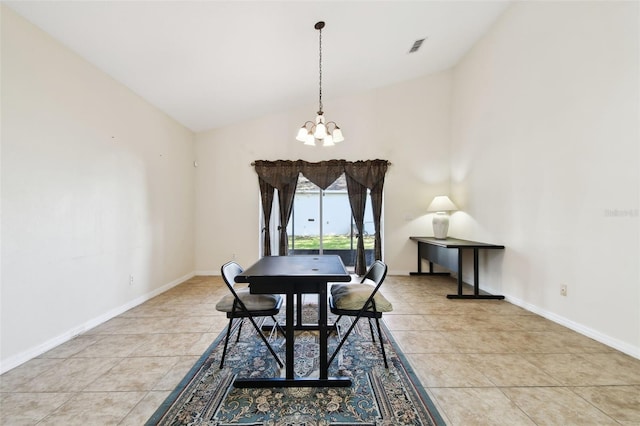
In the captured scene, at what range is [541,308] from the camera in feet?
9.96

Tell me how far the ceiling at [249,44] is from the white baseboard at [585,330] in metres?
3.58

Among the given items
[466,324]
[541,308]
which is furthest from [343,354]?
[541,308]

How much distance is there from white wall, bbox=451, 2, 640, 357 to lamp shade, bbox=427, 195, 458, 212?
430 millimetres

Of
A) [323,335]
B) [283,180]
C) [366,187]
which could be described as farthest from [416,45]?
[323,335]

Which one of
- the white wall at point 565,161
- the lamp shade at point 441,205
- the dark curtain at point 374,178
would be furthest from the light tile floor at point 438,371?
the dark curtain at point 374,178

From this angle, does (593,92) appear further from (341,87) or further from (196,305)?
(196,305)

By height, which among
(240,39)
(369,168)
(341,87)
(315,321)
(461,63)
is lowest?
(315,321)

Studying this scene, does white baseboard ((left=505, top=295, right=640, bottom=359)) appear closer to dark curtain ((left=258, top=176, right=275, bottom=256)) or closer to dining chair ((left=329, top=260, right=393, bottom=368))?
dining chair ((left=329, top=260, right=393, bottom=368))

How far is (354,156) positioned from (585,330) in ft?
12.2

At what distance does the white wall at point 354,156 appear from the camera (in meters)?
4.99

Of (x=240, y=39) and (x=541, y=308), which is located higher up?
(x=240, y=39)

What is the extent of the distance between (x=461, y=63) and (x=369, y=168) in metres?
2.30

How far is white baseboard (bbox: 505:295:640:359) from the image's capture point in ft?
7.16

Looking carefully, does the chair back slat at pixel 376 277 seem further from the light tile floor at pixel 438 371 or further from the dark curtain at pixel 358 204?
the dark curtain at pixel 358 204
